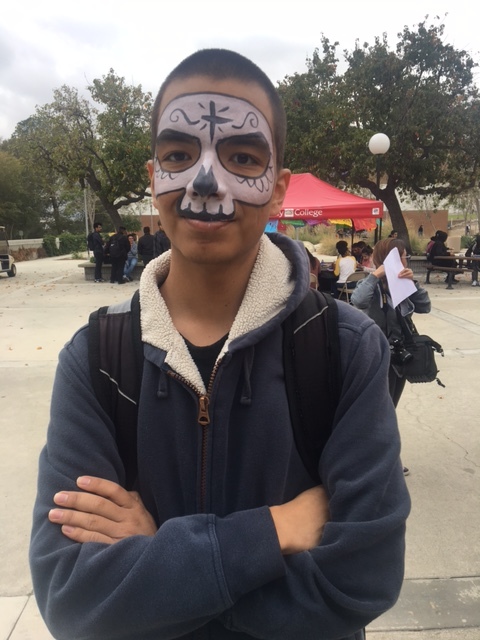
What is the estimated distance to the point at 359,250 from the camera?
11.8 m

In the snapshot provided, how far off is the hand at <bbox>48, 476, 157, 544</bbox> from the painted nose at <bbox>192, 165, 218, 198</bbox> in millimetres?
682

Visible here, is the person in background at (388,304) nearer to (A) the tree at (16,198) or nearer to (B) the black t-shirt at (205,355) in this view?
(B) the black t-shirt at (205,355)

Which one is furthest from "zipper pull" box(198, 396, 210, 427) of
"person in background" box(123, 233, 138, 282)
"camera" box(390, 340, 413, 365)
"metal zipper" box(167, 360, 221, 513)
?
"person in background" box(123, 233, 138, 282)

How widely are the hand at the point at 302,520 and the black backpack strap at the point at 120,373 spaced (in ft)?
1.21

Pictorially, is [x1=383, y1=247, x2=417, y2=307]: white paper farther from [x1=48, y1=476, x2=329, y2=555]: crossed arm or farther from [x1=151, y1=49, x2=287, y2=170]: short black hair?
[x1=48, y1=476, x2=329, y2=555]: crossed arm

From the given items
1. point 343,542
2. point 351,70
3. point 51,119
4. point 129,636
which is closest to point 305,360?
point 343,542

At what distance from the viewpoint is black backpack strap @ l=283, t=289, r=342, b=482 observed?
45.7 inches

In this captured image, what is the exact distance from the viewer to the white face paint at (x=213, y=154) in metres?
1.20

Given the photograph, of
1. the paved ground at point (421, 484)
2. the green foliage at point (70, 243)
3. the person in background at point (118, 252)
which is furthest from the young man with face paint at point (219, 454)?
the green foliage at point (70, 243)

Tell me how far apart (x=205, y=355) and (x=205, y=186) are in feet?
1.31

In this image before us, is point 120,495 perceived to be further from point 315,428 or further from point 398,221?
point 398,221

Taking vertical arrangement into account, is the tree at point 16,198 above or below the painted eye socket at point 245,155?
above

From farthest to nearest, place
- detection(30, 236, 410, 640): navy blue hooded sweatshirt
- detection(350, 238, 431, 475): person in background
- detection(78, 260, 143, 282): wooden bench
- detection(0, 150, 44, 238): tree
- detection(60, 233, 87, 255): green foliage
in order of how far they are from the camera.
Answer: detection(60, 233, 87, 255): green foliage
detection(0, 150, 44, 238): tree
detection(78, 260, 143, 282): wooden bench
detection(350, 238, 431, 475): person in background
detection(30, 236, 410, 640): navy blue hooded sweatshirt

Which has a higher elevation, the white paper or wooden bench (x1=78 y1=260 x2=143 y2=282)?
the white paper
